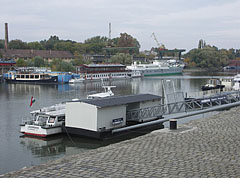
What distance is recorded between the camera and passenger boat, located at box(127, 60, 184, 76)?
105 meters

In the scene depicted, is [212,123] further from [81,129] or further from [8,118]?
[8,118]

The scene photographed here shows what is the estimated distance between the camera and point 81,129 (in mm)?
19734

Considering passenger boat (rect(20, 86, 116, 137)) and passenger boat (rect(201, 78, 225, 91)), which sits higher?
passenger boat (rect(201, 78, 225, 91))

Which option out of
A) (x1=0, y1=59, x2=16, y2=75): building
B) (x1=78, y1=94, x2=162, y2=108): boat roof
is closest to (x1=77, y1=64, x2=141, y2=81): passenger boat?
(x1=0, y1=59, x2=16, y2=75): building

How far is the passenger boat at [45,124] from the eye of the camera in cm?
2067

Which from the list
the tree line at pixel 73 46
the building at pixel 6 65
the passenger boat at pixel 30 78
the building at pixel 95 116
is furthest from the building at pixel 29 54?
the building at pixel 95 116

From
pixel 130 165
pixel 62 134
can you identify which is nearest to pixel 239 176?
pixel 130 165

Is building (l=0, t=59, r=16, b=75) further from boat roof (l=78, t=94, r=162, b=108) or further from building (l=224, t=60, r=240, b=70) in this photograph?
building (l=224, t=60, r=240, b=70)

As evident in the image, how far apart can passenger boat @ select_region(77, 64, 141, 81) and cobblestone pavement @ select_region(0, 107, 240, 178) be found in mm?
64870

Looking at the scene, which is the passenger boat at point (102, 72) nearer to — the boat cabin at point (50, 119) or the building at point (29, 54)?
the building at point (29, 54)

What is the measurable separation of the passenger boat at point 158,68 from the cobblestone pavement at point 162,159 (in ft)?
293

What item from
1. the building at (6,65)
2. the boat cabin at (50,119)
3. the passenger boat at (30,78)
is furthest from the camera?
the building at (6,65)

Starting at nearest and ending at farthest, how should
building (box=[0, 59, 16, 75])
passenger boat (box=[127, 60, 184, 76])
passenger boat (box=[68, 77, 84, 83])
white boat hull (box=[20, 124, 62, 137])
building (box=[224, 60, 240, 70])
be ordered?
white boat hull (box=[20, 124, 62, 137]), passenger boat (box=[68, 77, 84, 83]), building (box=[0, 59, 16, 75]), passenger boat (box=[127, 60, 184, 76]), building (box=[224, 60, 240, 70])

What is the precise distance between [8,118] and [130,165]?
2043cm
